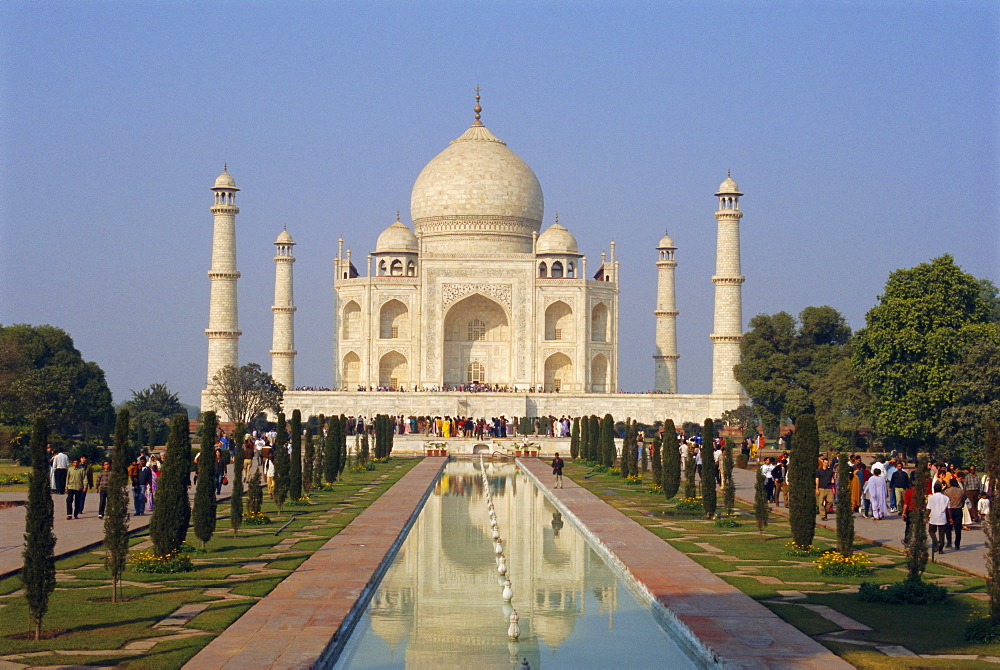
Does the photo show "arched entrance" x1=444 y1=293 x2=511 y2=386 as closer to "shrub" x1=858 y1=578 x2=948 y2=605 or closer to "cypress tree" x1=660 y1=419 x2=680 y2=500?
"cypress tree" x1=660 y1=419 x2=680 y2=500

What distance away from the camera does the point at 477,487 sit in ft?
68.5

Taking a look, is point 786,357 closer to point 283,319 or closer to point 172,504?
point 283,319

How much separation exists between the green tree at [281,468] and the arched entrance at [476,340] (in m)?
25.4

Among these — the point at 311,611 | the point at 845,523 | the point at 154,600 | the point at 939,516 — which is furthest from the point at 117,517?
the point at 939,516

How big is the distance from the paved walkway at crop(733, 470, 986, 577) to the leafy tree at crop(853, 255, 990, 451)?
6887mm

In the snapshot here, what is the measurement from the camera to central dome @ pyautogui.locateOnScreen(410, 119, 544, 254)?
42.7 metres

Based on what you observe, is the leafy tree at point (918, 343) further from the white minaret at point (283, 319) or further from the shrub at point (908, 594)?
the white minaret at point (283, 319)

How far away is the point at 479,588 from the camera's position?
1029cm

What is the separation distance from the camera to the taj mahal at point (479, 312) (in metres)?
37.5

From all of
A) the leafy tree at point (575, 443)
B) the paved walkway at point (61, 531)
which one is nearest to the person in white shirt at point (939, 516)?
the paved walkway at point (61, 531)

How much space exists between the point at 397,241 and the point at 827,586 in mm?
34250

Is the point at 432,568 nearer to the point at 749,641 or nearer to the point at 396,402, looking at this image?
the point at 749,641

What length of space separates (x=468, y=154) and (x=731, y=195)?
10407 mm

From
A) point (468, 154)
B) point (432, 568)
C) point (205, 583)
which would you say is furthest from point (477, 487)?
point (468, 154)
